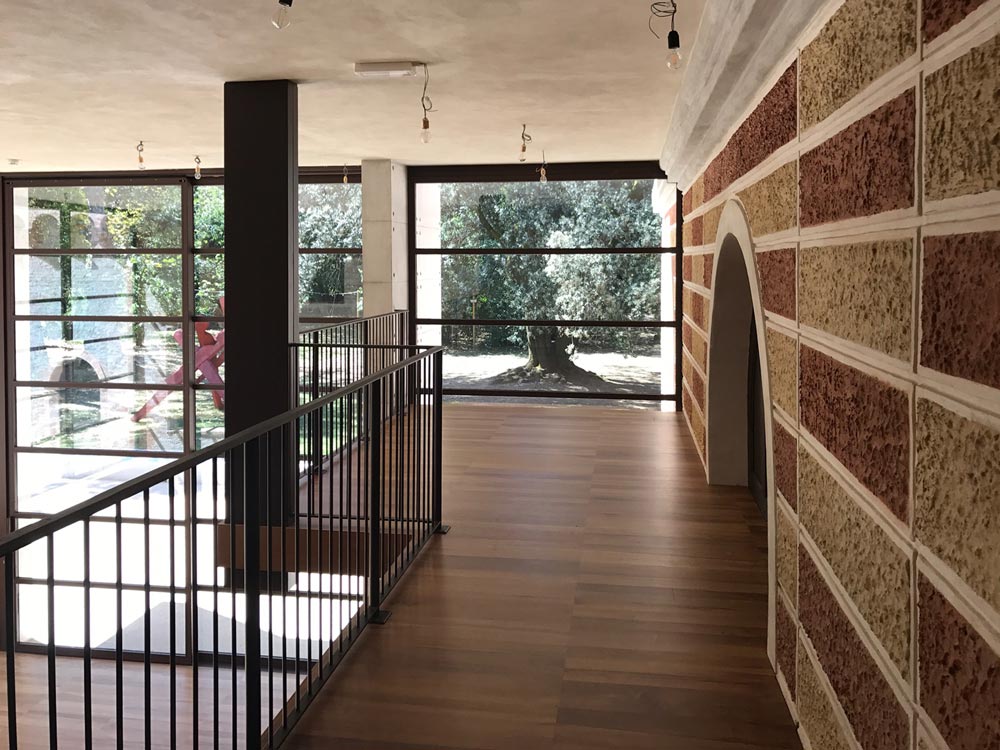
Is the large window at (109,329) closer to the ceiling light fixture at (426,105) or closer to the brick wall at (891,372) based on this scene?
the ceiling light fixture at (426,105)

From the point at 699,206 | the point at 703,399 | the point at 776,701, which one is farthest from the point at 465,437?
the point at 776,701

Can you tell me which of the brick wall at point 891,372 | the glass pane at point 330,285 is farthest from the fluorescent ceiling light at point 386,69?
the glass pane at point 330,285

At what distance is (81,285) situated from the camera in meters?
11.1

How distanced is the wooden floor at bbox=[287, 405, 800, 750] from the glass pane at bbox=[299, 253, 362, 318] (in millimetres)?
4923

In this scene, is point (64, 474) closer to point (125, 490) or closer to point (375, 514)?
point (375, 514)

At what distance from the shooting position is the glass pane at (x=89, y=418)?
11.0m

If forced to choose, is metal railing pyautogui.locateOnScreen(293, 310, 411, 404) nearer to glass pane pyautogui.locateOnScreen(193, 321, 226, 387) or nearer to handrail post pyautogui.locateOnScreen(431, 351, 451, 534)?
handrail post pyautogui.locateOnScreen(431, 351, 451, 534)

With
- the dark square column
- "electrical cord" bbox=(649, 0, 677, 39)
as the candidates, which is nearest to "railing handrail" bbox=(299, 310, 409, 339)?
the dark square column

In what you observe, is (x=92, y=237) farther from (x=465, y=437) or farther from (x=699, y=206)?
(x=699, y=206)

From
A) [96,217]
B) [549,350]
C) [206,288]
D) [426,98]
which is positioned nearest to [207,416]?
[206,288]

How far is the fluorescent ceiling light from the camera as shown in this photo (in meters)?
4.96

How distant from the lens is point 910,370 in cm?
148

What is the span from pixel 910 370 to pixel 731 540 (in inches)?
117

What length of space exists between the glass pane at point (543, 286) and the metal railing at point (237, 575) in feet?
6.63
